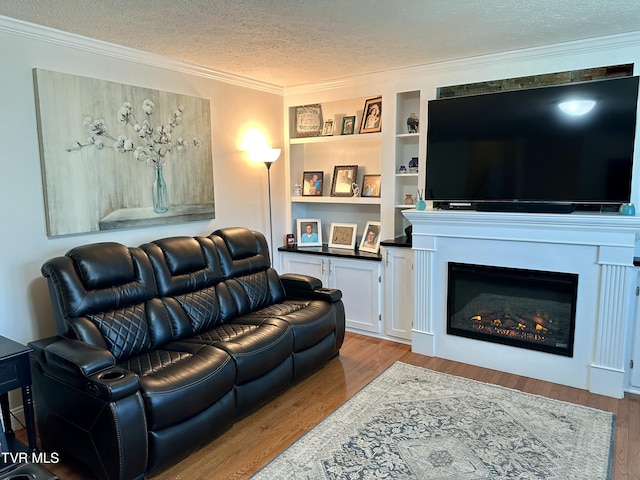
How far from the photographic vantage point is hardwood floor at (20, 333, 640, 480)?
235 centimetres

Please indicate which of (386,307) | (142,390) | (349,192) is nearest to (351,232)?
(349,192)

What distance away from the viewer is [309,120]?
4.68m

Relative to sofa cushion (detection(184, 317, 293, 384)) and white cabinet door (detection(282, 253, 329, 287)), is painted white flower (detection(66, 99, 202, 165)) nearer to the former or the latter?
sofa cushion (detection(184, 317, 293, 384))

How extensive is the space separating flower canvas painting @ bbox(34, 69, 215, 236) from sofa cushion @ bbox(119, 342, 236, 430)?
1121 mm

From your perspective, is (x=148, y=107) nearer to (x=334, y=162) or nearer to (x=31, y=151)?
(x=31, y=151)

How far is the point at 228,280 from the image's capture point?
350cm

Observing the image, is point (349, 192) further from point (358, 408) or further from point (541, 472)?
point (541, 472)

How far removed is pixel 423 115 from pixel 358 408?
250 centimetres

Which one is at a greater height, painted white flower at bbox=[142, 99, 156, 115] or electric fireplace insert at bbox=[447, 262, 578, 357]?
painted white flower at bbox=[142, 99, 156, 115]

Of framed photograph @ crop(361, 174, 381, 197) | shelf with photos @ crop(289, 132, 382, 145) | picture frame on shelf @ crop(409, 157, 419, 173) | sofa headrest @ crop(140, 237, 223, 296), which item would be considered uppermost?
shelf with photos @ crop(289, 132, 382, 145)

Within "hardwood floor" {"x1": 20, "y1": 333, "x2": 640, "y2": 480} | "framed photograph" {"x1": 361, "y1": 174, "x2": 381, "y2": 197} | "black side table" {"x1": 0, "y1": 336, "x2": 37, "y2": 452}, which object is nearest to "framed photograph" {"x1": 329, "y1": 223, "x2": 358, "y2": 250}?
"framed photograph" {"x1": 361, "y1": 174, "x2": 381, "y2": 197}

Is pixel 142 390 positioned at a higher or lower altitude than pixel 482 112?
lower

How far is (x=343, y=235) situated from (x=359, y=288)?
66 cm

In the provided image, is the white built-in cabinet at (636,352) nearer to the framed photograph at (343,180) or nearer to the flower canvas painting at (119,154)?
the framed photograph at (343,180)
